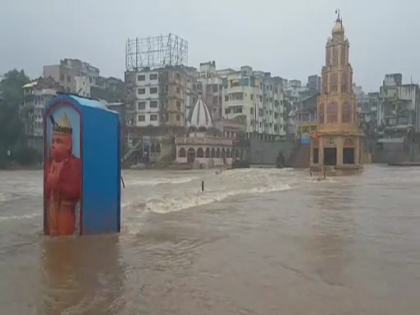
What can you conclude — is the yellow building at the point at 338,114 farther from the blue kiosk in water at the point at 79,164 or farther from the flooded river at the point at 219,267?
the blue kiosk in water at the point at 79,164

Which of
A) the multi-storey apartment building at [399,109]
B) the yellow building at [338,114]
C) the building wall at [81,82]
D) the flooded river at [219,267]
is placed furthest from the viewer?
the multi-storey apartment building at [399,109]

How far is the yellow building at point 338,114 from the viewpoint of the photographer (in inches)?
2131

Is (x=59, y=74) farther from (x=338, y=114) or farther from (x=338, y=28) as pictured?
(x=338, y=114)

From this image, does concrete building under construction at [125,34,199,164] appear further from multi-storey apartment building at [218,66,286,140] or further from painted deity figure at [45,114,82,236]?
painted deity figure at [45,114,82,236]

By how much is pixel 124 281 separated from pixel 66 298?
0.84 meters

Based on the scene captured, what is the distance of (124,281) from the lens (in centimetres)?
575

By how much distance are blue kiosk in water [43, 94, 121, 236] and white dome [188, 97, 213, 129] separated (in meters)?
55.6

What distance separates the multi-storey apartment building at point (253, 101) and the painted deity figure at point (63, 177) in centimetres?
6657

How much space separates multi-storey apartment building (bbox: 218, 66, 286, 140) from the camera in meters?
74.5

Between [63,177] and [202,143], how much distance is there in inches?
2089

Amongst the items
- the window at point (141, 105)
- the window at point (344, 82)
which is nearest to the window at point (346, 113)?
the window at point (344, 82)

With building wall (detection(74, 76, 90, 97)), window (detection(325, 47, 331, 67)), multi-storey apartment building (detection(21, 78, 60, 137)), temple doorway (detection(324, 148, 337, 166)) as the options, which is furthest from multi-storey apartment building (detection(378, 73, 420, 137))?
multi-storey apartment building (detection(21, 78, 60, 137))

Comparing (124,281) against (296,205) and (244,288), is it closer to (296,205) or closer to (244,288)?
(244,288)

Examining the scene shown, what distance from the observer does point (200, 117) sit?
210ft
